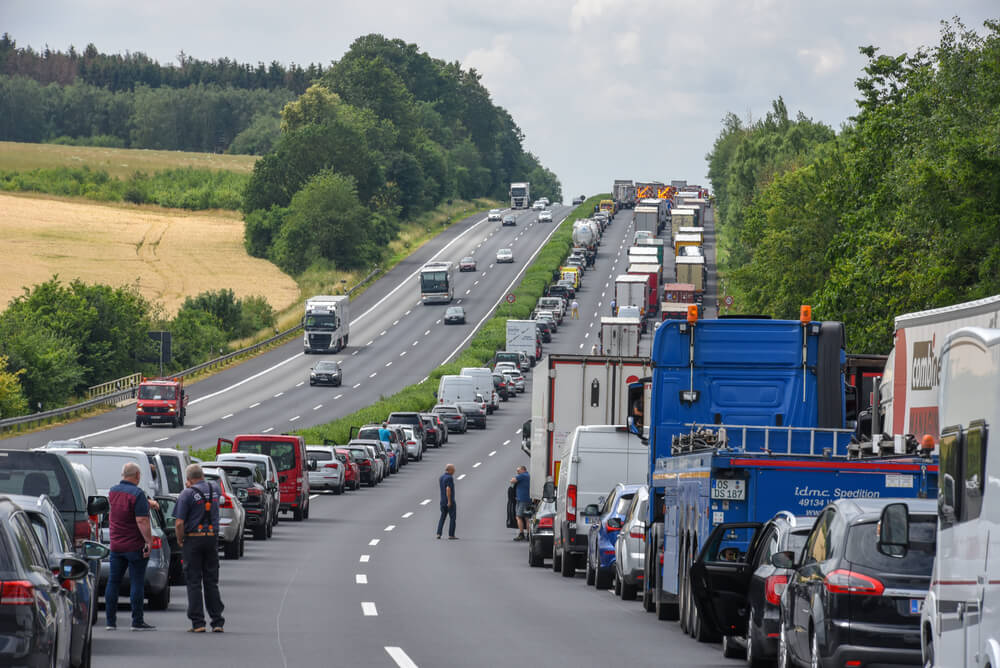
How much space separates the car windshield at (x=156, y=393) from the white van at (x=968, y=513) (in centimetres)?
6427

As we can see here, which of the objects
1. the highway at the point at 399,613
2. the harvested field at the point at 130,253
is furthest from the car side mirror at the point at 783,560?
the harvested field at the point at 130,253

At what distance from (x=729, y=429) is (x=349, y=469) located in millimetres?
35667

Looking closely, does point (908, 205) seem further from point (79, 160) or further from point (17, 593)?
point (79, 160)

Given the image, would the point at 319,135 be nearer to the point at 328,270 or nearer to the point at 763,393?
the point at 328,270

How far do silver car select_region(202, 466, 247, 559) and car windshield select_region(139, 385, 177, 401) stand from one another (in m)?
44.6

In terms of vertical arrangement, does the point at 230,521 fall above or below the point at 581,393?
below

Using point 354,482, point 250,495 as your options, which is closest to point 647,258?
Result: point 354,482

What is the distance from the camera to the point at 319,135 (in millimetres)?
161500

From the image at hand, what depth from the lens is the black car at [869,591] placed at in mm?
11586

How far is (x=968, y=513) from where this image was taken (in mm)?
9000

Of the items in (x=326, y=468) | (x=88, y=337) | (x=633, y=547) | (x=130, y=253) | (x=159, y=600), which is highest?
(x=130, y=253)

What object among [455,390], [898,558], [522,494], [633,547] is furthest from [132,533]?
[455,390]

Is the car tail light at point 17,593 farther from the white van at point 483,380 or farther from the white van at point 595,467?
the white van at point 483,380

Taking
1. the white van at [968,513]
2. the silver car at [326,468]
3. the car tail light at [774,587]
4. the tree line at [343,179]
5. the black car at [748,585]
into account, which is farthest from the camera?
the tree line at [343,179]
